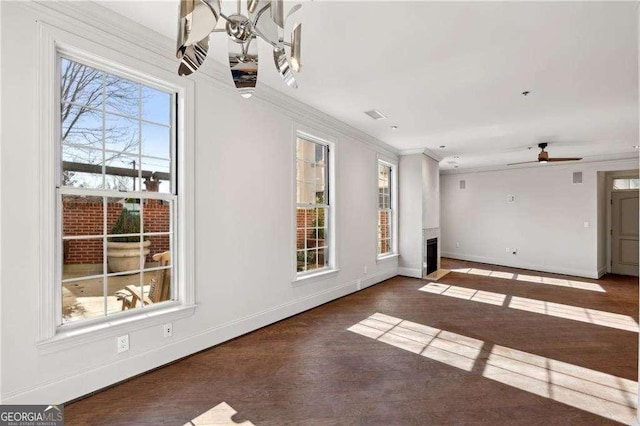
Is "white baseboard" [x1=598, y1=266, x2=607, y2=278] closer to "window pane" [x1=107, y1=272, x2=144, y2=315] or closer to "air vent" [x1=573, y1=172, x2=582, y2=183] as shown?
"air vent" [x1=573, y1=172, x2=582, y2=183]

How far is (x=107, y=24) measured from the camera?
2.27 metres

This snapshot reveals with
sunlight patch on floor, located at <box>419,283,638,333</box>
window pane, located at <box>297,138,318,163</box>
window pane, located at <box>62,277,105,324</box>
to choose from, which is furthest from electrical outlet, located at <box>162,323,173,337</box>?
sunlight patch on floor, located at <box>419,283,638,333</box>

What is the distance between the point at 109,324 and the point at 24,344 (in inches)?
18.7

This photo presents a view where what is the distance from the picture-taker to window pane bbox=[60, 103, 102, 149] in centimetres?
221

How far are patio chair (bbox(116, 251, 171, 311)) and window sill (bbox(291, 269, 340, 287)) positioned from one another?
1.63 m

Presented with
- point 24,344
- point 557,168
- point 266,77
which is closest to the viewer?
point 24,344

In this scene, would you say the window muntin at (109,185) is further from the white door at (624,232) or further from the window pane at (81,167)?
the white door at (624,232)

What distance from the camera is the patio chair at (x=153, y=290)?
2.55 metres

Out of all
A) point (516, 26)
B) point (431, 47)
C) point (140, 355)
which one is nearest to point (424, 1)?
point (431, 47)

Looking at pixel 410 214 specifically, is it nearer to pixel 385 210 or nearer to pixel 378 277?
pixel 385 210

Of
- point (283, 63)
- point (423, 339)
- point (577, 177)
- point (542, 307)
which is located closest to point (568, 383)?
point (423, 339)

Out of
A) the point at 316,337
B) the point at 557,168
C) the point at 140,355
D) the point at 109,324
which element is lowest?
the point at 316,337

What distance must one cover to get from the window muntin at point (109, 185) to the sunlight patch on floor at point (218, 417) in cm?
109

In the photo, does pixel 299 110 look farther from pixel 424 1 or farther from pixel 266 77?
pixel 424 1
